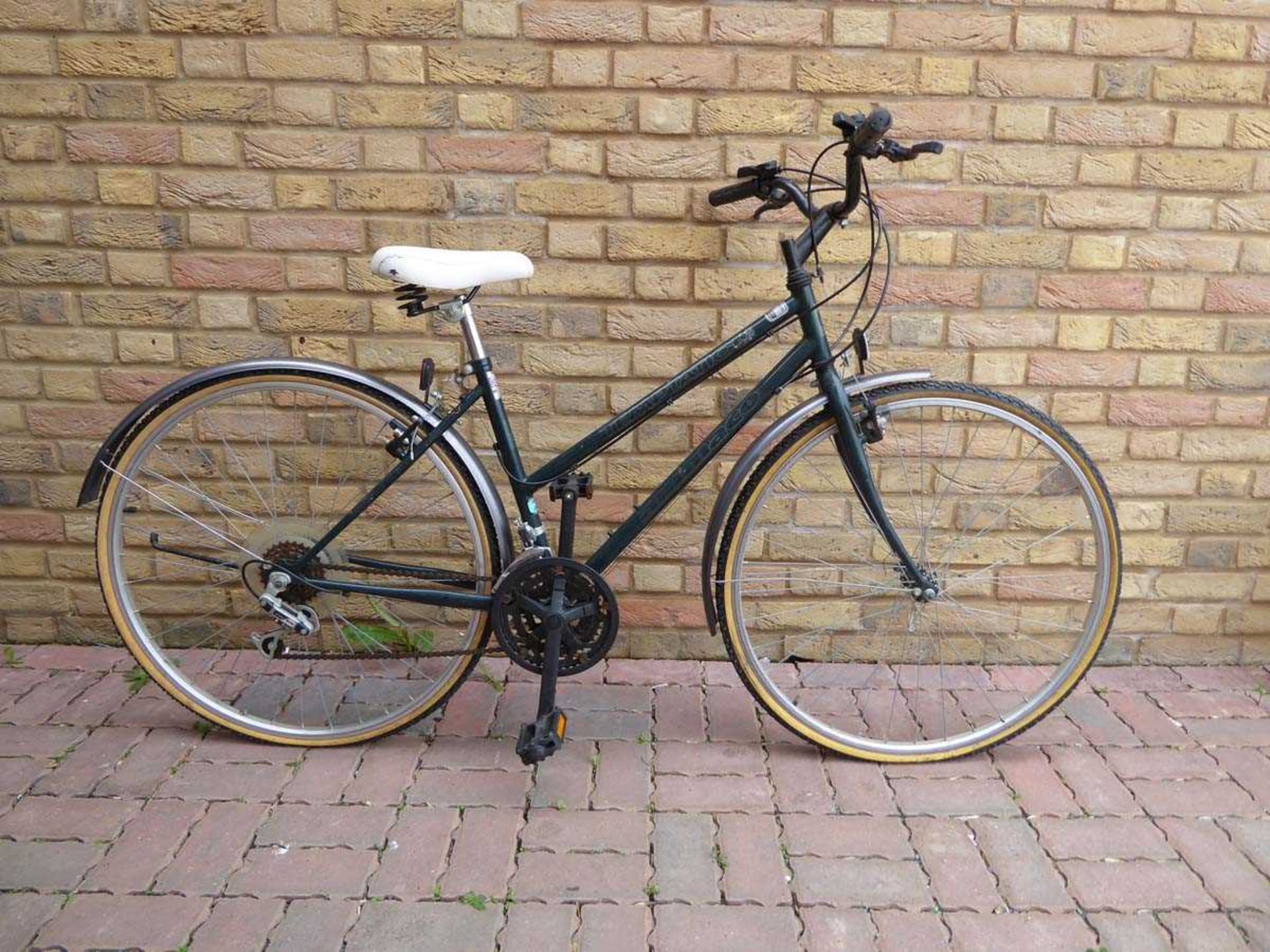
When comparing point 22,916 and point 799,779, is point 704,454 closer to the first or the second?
point 799,779

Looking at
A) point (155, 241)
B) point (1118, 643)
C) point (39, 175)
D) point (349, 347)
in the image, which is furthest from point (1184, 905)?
point (39, 175)

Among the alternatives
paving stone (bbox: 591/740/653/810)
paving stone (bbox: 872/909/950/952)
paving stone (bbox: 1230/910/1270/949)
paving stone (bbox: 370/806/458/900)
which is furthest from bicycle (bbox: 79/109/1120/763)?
paving stone (bbox: 1230/910/1270/949)

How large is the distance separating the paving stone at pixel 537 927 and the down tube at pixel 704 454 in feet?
2.90

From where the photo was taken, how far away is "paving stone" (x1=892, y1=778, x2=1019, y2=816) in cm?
263

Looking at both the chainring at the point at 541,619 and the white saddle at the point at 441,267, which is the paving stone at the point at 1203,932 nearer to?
the chainring at the point at 541,619

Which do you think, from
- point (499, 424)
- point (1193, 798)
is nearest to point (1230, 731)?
point (1193, 798)

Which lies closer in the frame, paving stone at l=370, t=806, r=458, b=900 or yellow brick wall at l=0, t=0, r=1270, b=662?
paving stone at l=370, t=806, r=458, b=900

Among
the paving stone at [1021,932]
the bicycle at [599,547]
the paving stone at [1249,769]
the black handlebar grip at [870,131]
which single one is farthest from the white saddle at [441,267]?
the paving stone at [1249,769]

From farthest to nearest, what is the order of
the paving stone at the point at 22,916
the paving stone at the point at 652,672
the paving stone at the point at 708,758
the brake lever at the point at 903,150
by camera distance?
the paving stone at the point at 652,672 → the paving stone at the point at 708,758 → the brake lever at the point at 903,150 → the paving stone at the point at 22,916

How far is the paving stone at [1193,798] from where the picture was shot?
263 cm

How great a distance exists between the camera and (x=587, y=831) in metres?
2.53

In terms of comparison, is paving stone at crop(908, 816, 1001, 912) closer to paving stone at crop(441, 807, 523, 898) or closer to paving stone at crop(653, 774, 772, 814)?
paving stone at crop(653, 774, 772, 814)

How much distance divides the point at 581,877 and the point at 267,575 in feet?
3.87

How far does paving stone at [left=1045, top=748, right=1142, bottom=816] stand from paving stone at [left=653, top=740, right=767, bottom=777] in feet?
2.65
